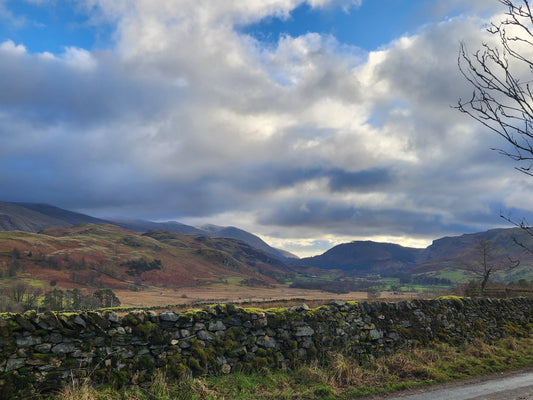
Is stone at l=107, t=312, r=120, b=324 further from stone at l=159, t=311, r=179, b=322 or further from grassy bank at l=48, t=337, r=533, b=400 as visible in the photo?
grassy bank at l=48, t=337, r=533, b=400

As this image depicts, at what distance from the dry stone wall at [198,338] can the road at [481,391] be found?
2869 millimetres

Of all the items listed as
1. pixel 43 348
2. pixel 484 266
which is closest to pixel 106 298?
pixel 484 266

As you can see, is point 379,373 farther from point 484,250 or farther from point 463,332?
point 484,250

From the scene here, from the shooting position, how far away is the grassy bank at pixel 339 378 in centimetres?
857

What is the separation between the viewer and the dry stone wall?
26.2 ft

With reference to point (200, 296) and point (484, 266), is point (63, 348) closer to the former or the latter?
point (484, 266)

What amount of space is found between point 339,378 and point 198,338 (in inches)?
176

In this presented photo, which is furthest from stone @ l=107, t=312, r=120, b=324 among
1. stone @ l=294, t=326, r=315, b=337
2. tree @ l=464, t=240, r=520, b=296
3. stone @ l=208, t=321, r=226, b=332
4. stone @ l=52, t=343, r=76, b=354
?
tree @ l=464, t=240, r=520, b=296

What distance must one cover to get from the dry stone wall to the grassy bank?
0.45 m

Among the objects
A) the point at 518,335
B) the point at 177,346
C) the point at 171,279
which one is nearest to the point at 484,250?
the point at 518,335

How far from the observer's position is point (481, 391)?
970 cm

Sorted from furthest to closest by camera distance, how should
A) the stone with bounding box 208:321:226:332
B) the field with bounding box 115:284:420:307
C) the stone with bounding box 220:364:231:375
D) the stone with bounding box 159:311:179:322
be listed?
the field with bounding box 115:284:420:307
the stone with bounding box 208:321:226:332
the stone with bounding box 220:364:231:375
the stone with bounding box 159:311:179:322

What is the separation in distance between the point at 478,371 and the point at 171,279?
19229 centimetres

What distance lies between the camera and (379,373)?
11.0m
